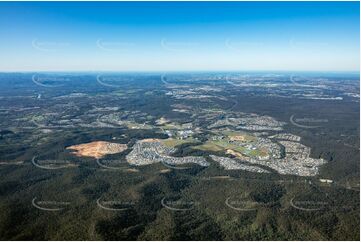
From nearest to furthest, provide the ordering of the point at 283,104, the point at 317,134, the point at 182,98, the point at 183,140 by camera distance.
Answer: the point at 183,140 < the point at 317,134 < the point at 283,104 < the point at 182,98

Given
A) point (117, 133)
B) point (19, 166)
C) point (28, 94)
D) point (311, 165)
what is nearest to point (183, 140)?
point (117, 133)

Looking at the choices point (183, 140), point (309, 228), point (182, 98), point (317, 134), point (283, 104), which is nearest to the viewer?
point (309, 228)

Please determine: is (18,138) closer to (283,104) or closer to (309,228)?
(309,228)

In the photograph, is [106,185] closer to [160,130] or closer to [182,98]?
[160,130]

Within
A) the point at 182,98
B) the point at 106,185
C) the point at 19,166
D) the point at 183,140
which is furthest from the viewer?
the point at 182,98

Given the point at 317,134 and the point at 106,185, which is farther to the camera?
the point at 317,134

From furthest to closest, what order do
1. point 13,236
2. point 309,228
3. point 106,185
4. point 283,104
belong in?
1. point 283,104
2. point 106,185
3. point 309,228
4. point 13,236

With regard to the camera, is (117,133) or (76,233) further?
(117,133)

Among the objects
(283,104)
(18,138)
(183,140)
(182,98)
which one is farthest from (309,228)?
(182,98)
